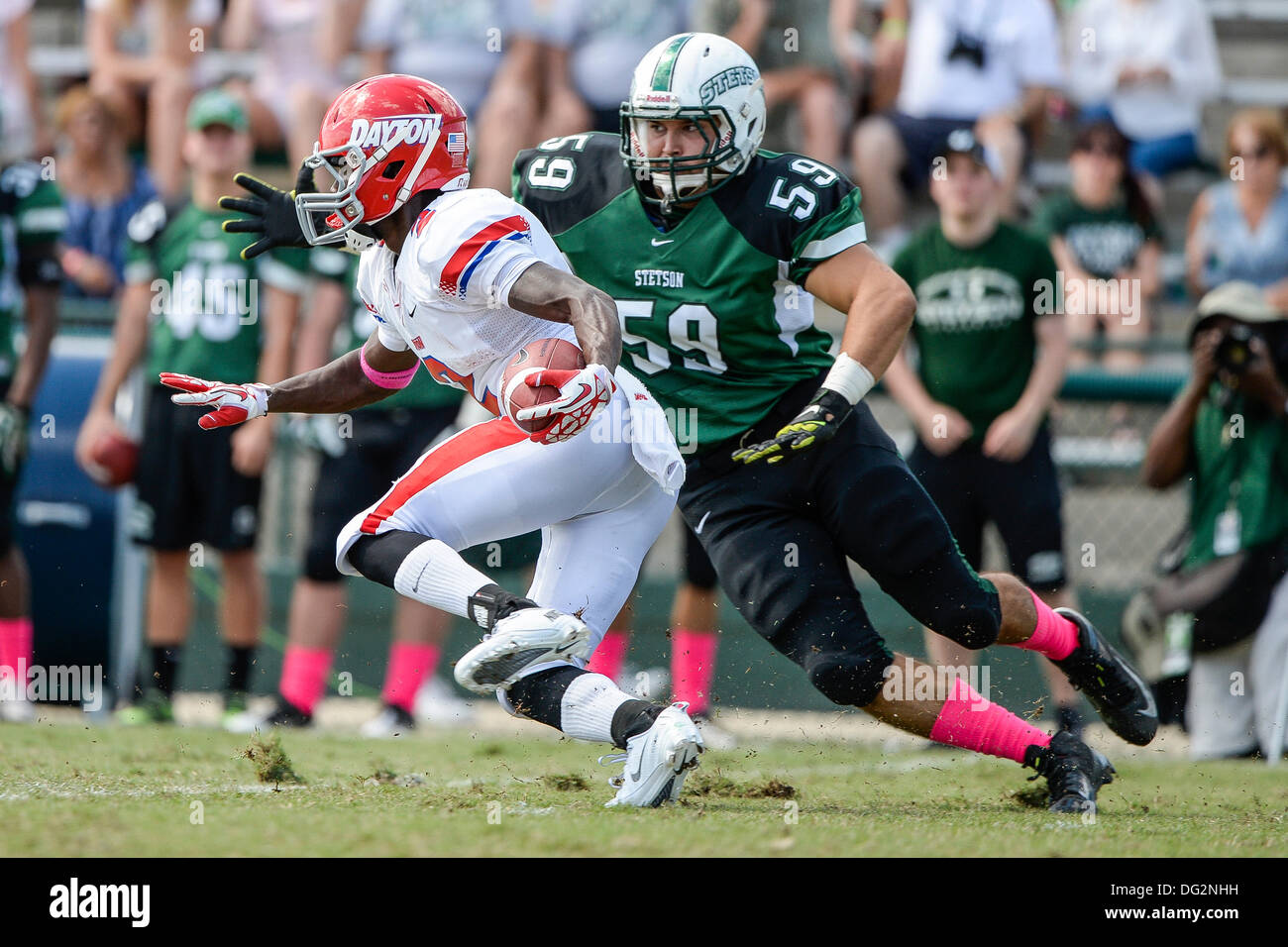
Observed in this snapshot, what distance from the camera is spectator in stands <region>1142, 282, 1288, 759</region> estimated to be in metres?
6.50

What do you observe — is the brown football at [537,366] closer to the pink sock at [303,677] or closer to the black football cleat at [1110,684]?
the black football cleat at [1110,684]

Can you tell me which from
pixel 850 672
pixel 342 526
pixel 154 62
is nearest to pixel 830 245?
pixel 850 672

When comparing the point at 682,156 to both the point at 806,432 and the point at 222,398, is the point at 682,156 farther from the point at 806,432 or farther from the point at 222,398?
the point at 222,398

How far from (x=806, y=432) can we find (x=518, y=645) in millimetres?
895

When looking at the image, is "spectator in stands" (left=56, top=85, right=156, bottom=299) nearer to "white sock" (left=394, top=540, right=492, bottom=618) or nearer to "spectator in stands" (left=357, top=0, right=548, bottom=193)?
"spectator in stands" (left=357, top=0, right=548, bottom=193)

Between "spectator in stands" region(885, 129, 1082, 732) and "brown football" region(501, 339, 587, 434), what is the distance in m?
2.92

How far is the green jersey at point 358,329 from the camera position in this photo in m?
6.98

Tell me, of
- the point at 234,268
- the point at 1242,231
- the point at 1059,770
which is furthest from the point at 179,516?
the point at 1242,231

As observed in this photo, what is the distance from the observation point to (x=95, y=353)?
779 cm

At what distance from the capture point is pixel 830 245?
14.4 ft

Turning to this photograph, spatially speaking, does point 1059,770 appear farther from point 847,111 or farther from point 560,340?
point 847,111

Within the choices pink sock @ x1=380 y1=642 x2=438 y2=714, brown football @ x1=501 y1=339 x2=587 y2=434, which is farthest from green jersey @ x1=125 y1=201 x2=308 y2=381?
brown football @ x1=501 y1=339 x2=587 y2=434

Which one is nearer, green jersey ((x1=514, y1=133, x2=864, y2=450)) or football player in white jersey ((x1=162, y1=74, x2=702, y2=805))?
football player in white jersey ((x1=162, y1=74, x2=702, y2=805))

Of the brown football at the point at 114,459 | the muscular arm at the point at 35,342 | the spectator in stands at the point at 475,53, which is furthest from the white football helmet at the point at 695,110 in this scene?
the spectator in stands at the point at 475,53
